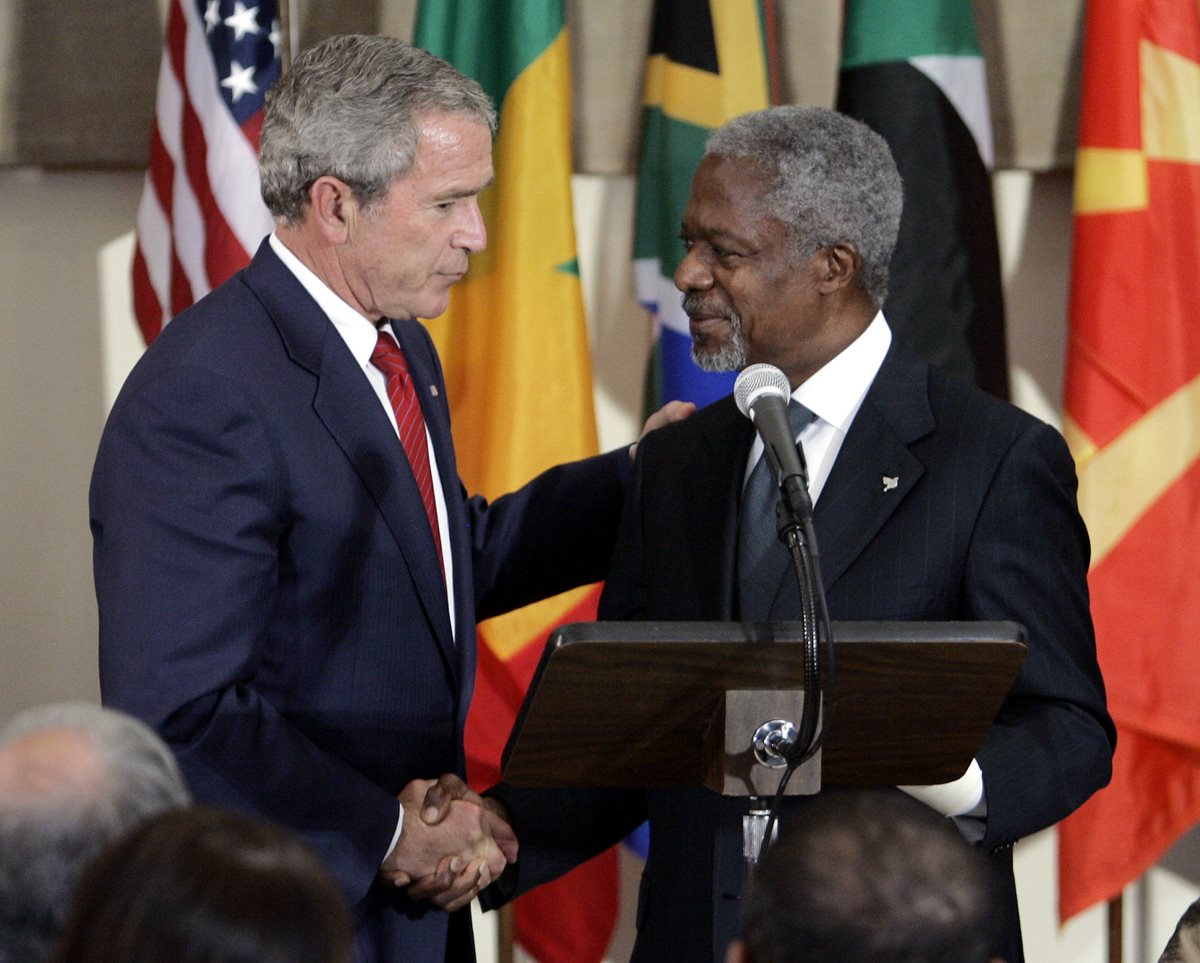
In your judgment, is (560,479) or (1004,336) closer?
(560,479)

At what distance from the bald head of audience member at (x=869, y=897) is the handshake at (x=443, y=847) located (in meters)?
1.18

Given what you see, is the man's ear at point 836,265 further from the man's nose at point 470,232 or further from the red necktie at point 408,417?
the red necktie at point 408,417

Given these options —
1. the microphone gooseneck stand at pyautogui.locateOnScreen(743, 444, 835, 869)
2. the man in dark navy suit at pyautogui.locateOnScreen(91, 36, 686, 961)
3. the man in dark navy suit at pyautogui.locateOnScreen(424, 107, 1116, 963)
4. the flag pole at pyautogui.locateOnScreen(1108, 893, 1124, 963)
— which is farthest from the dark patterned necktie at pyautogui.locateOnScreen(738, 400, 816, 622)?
the flag pole at pyautogui.locateOnScreen(1108, 893, 1124, 963)

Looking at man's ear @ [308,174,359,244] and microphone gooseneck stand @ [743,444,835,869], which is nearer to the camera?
microphone gooseneck stand @ [743,444,835,869]

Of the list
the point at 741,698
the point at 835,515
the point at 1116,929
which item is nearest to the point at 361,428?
the point at 835,515

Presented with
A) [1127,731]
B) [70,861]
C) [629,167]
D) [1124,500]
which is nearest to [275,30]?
[629,167]

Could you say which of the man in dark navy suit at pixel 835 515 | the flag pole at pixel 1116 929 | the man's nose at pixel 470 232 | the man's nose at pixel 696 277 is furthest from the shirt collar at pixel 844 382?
the flag pole at pixel 1116 929

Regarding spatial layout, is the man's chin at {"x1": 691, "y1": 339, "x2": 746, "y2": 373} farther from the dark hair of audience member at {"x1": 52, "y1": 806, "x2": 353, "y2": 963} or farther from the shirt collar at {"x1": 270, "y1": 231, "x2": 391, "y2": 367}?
the dark hair of audience member at {"x1": 52, "y1": 806, "x2": 353, "y2": 963}

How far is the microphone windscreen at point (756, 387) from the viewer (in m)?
1.80

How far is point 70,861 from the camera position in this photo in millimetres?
1216

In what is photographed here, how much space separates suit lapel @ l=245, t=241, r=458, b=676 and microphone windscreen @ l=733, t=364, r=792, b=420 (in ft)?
Answer: 2.45

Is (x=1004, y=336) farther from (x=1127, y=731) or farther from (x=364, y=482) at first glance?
(x=364, y=482)

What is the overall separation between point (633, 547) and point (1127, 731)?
4.78 ft

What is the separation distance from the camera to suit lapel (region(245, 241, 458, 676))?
2404mm
